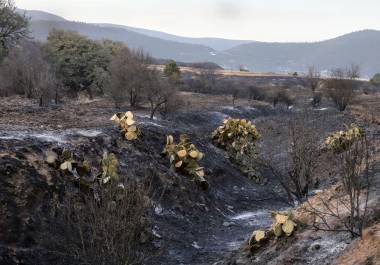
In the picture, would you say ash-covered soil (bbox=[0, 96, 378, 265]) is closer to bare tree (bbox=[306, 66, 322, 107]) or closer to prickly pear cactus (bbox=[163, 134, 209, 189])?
prickly pear cactus (bbox=[163, 134, 209, 189])

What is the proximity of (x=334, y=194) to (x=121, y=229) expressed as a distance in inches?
200

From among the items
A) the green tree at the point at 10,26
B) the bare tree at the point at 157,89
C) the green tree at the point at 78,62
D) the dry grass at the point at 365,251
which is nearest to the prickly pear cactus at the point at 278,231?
the dry grass at the point at 365,251

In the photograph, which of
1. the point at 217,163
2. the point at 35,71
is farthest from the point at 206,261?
the point at 35,71

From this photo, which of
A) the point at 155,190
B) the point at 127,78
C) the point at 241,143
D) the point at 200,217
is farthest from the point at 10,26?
the point at 155,190

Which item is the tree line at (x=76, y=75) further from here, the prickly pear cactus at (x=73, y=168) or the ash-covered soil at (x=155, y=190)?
the prickly pear cactus at (x=73, y=168)

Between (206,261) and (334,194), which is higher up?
(334,194)

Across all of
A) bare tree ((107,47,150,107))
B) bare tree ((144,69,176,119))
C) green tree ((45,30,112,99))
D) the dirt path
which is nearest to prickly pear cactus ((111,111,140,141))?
the dirt path

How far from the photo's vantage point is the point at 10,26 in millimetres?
30156

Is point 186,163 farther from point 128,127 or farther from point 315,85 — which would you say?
point 315,85

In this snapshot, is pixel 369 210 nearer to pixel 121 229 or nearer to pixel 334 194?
pixel 334 194

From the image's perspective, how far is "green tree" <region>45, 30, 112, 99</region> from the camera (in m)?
37.7

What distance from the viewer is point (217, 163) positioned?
710 inches

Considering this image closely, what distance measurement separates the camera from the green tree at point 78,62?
37688mm

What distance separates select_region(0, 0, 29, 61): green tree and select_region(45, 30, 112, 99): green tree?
219 inches
